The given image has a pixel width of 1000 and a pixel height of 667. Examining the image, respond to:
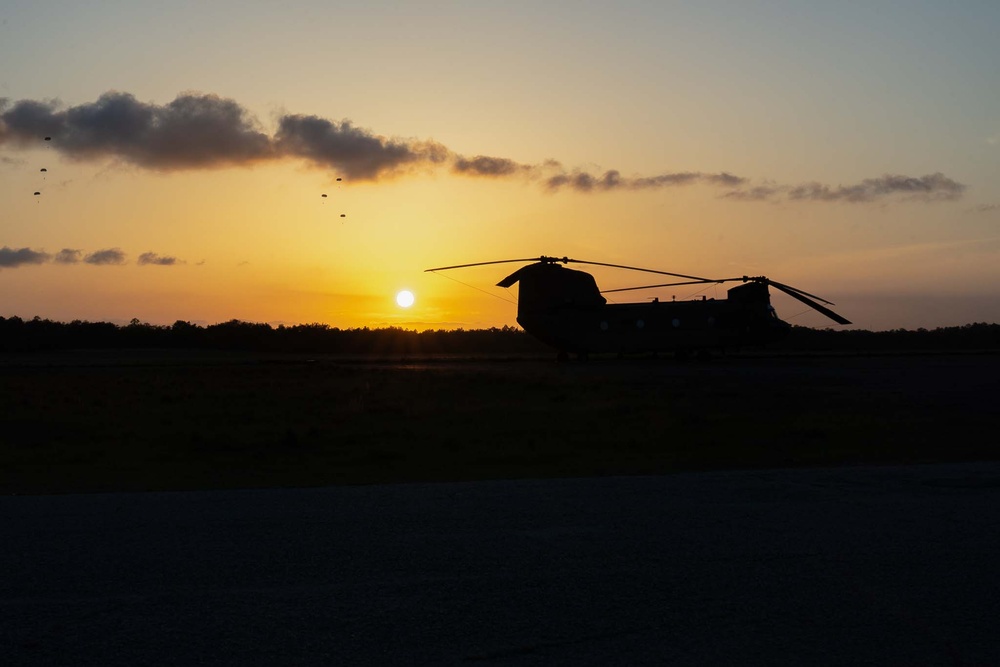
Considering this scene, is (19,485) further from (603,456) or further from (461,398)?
(461,398)

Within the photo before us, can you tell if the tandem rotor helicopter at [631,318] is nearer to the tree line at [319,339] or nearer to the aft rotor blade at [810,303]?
the aft rotor blade at [810,303]

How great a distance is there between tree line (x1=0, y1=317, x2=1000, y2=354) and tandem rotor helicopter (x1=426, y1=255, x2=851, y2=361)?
39511mm

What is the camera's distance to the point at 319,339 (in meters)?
98.9

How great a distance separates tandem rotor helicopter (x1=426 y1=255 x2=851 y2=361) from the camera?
4909 cm

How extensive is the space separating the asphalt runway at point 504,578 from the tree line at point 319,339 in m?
81.0

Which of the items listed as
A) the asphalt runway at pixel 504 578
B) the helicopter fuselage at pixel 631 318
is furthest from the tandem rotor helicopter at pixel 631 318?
the asphalt runway at pixel 504 578

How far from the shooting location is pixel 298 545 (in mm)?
7910

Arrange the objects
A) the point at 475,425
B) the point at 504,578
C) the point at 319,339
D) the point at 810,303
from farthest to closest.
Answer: the point at 319,339
the point at 810,303
the point at 475,425
the point at 504,578

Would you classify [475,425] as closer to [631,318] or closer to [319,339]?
[631,318]

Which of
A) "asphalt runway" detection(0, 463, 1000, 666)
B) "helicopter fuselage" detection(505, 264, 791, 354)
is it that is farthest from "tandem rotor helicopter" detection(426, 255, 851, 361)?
"asphalt runway" detection(0, 463, 1000, 666)

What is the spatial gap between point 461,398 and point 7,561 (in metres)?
24.3

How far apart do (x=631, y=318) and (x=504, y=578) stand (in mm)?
43950

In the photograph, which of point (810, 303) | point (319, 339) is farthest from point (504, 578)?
point (319, 339)

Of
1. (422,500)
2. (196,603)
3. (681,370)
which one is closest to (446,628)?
(196,603)
